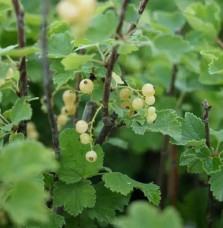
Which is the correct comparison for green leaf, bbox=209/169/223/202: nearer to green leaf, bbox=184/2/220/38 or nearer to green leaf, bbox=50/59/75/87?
green leaf, bbox=50/59/75/87

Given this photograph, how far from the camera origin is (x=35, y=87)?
1476 millimetres

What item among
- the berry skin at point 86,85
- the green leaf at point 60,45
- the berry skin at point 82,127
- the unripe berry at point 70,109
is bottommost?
the unripe berry at point 70,109

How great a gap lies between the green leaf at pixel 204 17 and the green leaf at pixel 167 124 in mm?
416

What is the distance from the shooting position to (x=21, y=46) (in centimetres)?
81

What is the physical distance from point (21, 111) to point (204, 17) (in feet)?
2.15

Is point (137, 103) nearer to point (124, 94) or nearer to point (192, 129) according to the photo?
point (124, 94)

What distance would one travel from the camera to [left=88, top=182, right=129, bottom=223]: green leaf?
37.8 inches

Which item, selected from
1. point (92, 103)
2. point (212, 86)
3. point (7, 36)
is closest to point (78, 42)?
point (92, 103)

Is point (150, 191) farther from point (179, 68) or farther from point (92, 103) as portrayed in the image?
point (179, 68)

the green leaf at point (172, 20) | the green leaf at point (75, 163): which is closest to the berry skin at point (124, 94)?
the green leaf at point (75, 163)

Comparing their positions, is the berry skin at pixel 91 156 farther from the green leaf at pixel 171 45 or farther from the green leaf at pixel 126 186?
the green leaf at pixel 171 45

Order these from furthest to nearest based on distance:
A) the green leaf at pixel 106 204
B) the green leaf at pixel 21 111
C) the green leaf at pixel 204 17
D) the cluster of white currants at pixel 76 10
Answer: the green leaf at pixel 204 17 < the green leaf at pixel 106 204 < the green leaf at pixel 21 111 < the cluster of white currants at pixel 76 10

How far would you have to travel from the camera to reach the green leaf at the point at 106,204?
37.8 inches

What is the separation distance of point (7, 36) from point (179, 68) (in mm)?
563
